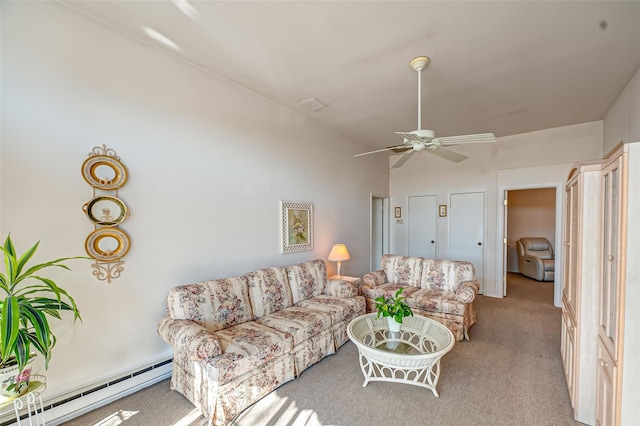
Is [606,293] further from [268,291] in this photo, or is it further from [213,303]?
[213,303]

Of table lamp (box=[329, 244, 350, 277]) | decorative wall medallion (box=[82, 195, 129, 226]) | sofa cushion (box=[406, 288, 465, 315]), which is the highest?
decorative wall medallion (box=[82, 195, 129, 226])

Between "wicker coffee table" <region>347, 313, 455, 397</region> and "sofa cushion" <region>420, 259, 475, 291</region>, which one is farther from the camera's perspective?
"sofa cushion" <region>420, 259, 475, 291</region>

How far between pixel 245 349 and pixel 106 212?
151 centimetres

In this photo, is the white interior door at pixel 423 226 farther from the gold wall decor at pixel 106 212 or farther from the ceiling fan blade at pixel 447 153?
the gold wall decor at pixel 106 212

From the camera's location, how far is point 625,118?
3.03 metres

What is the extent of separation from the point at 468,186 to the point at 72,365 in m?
5.91

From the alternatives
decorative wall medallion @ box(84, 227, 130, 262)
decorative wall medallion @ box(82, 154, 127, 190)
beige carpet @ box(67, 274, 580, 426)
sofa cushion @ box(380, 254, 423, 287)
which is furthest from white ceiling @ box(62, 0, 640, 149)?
beige carpet @ box(67, 274, 580, 426)

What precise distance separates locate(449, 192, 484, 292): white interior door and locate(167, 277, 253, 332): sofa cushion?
4.31 m

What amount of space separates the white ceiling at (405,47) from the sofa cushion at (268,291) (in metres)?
2.12

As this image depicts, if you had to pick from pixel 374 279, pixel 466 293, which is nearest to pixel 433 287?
pixel 466 293

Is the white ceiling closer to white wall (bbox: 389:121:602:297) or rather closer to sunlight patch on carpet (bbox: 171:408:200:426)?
white wall (bbox: 389:121:602:297)

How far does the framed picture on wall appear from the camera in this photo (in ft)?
11.7

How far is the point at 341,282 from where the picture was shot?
3438 mm

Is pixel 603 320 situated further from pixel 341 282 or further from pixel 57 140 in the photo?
pixel 57 140
